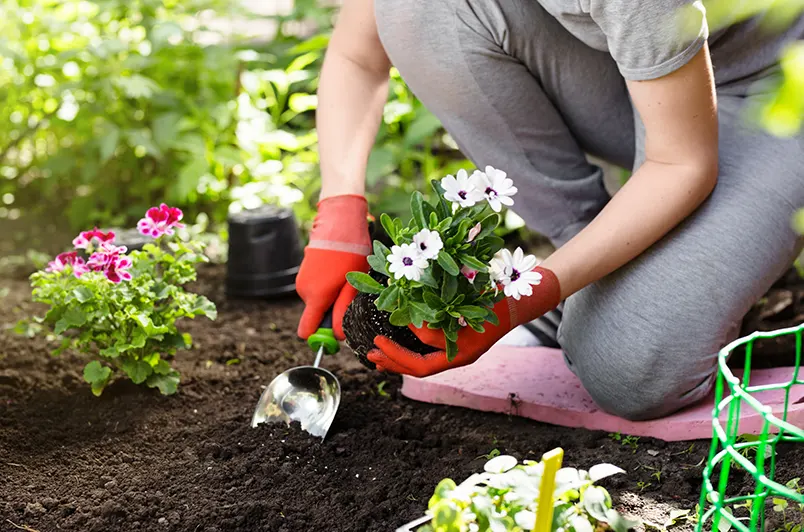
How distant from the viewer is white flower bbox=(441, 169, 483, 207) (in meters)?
1.20

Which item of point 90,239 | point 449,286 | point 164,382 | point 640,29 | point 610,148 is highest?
point 640,29

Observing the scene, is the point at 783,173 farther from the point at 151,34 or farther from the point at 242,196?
the point at 151,34

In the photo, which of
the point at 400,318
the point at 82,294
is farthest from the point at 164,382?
the point at 400,318

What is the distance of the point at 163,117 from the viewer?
8.83 feet

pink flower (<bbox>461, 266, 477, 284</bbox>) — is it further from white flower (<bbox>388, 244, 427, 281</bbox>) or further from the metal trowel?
the metal trowel

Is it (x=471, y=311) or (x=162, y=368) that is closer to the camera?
(x=471, y=311)

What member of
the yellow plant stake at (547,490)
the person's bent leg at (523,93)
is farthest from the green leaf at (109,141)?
the yellow plant stake at (547,490)

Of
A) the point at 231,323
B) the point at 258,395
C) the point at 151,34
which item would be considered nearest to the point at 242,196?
the point at 231,323

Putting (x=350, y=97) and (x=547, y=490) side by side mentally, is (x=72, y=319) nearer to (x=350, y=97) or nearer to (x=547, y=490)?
(x=350, y=97)

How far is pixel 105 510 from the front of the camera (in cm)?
132

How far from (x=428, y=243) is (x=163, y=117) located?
1.76 m

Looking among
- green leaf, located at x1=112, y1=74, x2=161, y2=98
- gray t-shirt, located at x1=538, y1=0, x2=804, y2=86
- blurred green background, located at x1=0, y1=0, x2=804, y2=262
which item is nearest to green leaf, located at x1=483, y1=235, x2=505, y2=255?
gray t-shirt, located at x1=538, y1=0, x2=804, y2=86

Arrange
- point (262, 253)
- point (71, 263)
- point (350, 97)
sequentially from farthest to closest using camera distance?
point (262, 253)
point (350, 97)
point (71, 263)

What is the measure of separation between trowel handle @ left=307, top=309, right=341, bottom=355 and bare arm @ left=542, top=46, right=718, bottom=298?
1.36ft
